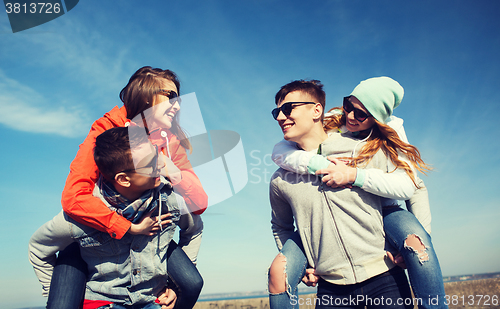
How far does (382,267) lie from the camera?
7.95 ft

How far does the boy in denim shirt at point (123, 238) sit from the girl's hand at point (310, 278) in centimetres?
128

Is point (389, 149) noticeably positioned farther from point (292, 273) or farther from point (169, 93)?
point (169, 93)

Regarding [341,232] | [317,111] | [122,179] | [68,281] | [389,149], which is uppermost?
[317,111]

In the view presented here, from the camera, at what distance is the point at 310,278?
2617 mm

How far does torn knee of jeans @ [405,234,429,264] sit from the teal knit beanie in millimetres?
1083

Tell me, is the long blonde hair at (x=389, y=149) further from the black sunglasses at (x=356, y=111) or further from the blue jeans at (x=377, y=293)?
the blue jeans at (x=377, y=293)

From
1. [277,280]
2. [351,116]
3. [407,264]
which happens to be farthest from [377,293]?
[351,116]

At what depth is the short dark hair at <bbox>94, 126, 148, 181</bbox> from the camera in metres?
2.24

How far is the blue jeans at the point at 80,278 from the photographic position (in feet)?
7.12

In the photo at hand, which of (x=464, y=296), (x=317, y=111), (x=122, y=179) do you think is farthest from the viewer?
(x=464, y=296)

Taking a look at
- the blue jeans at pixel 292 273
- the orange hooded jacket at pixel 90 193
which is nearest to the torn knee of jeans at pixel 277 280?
the blue jeans at pixel 292 273

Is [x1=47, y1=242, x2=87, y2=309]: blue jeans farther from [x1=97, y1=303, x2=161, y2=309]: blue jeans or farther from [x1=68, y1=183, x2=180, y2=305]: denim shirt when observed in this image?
[x1=97, y1=303, x2=161, y2=309]: blue jeans

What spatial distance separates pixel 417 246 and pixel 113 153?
2.42 metres

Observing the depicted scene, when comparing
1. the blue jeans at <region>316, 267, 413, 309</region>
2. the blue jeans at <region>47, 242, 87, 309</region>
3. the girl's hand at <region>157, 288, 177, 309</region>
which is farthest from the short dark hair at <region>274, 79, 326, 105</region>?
the blue jeans at <region>47, 242, 87, 309</region>
